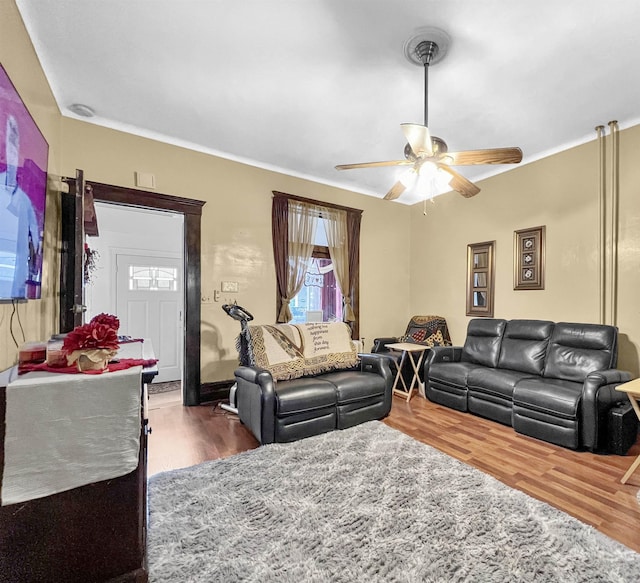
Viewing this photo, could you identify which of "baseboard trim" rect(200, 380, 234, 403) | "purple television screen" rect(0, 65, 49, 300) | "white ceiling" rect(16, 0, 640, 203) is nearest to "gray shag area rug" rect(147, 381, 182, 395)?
"baseboard trim" rect(200, 380, 234, 403)

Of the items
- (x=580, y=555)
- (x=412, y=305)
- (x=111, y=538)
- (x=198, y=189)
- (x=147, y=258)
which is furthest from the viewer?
(x=412, y=305)

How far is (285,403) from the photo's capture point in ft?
8.91

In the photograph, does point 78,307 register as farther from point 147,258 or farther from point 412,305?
point 412,305

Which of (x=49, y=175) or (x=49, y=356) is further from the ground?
(x=49, y=175)

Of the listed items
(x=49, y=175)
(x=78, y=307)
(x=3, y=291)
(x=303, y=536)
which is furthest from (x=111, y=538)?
(x=49, y=175)

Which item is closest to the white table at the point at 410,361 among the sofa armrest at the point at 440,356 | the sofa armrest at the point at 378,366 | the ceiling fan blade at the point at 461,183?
the sofa armrest at the point at 440,356

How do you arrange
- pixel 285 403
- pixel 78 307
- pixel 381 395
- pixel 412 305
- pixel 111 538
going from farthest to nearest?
pixel 412 305, pixel 381 395, pixel 285 403, pixel 78 307, pixel 111 538

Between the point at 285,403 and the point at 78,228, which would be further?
the point at 285,403

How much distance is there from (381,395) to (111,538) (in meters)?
2.59

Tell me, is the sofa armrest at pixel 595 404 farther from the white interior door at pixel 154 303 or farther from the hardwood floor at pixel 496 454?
the white interior door at pixel 154 303

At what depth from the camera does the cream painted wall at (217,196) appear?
3332 millimetres

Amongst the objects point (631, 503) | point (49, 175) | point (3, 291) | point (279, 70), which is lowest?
point (631, 503)

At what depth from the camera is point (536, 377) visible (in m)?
3.34

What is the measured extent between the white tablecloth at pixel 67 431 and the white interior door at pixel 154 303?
3.77 m
